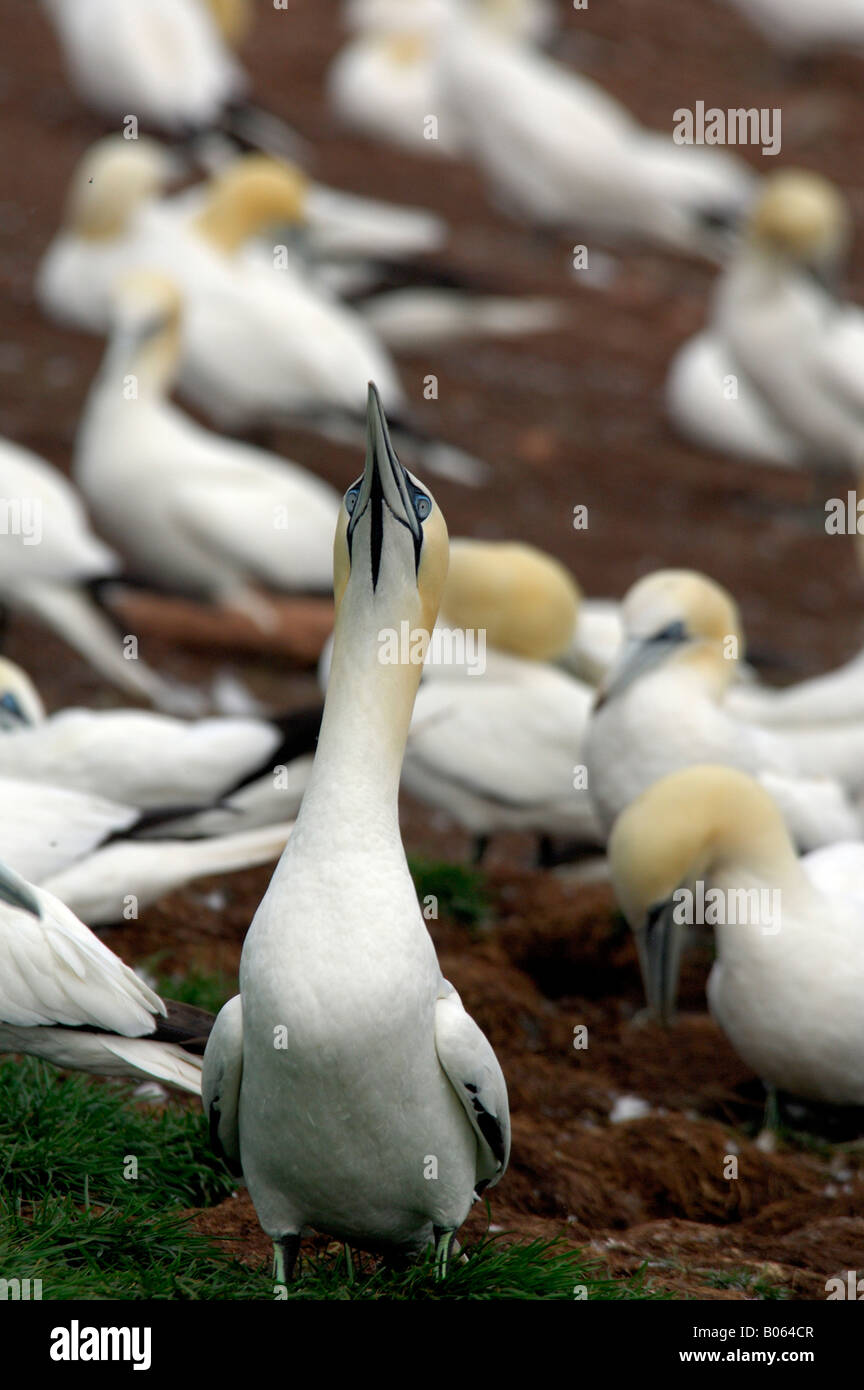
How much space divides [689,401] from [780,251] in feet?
3.49

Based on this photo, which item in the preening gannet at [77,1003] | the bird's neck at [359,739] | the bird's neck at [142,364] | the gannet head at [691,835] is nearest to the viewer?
the bird's neck at [359,739]

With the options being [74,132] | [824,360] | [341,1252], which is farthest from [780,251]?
[341,1252]

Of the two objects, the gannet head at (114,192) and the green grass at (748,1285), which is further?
the gannet head at (114,192)

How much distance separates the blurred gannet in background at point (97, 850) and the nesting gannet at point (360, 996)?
1.42 m

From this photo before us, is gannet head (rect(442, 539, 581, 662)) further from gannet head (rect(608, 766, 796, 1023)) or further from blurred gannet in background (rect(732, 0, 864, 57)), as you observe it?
blurred gannet in background (rect(732, 0, 864, 57))

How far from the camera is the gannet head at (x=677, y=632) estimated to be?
588 cm

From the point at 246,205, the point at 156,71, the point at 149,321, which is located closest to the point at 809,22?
the point at 156,71

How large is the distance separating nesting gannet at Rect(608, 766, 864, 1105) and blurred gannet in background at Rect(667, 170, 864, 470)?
19.4 ft

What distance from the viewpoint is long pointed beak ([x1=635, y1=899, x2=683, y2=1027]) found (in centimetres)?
506

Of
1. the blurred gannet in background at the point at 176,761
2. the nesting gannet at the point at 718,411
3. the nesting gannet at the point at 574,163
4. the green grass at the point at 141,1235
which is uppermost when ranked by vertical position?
the nesting gannet at the point at 574,163

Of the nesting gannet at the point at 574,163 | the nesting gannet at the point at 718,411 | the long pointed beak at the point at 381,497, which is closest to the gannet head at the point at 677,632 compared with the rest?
the long pointed beak at the point at 381,497

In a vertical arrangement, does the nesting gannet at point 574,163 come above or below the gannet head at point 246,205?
above

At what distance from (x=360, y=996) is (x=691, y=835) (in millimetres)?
1901

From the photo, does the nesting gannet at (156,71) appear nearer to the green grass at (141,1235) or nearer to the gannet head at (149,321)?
the gannet head at (149,321)
